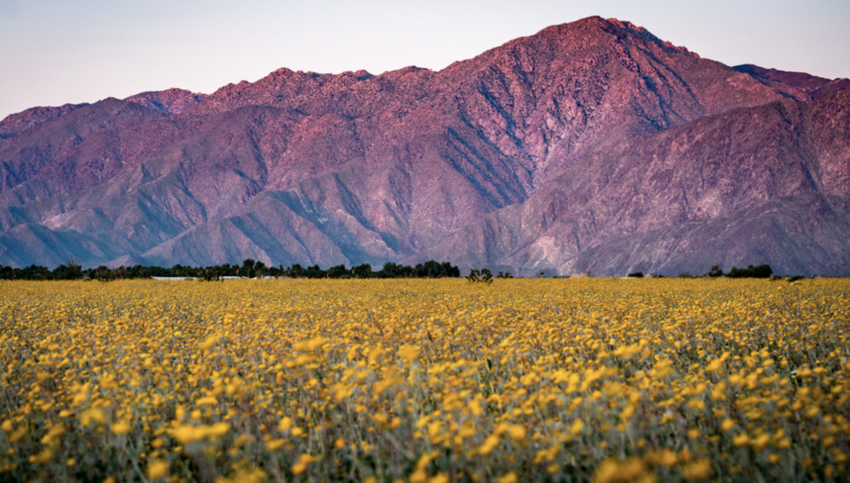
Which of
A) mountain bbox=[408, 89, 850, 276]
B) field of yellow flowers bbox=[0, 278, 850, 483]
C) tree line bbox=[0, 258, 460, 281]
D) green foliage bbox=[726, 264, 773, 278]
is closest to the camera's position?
field of yellow flowers bbox=[0, 278, 850, 483]

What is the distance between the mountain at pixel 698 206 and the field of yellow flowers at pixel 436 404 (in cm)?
10020

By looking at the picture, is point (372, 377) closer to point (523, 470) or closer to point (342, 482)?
point (342, 482)

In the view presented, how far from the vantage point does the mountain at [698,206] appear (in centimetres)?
10500

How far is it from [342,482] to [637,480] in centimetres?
290

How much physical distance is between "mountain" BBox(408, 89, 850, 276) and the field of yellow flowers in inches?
3945

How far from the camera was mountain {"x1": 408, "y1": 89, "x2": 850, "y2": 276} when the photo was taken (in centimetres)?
10500

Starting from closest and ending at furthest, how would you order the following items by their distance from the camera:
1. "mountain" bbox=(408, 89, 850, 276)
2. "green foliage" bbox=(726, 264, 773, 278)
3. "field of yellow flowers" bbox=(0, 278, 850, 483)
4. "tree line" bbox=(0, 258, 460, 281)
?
"field of yellow flowers" bbox=(0, 278, 850, 483) → "green foliage" bbox=(726, 264, 773, 278) → "tree line" bbox=(0, 258, 460, 281) → "mountain" bbox=(408, 89, 850, 276)

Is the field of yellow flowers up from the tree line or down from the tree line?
up

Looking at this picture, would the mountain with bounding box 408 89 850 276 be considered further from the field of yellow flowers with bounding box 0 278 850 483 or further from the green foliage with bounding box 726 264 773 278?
the field of yellow flowers with bounding box 0 278 850 483

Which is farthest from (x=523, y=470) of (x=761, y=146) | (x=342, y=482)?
(x=761, y=146)

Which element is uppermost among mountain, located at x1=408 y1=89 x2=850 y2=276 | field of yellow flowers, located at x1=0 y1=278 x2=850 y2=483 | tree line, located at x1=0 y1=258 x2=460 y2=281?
mountain, located at x1=408 y1=89 x2=850 y2=276

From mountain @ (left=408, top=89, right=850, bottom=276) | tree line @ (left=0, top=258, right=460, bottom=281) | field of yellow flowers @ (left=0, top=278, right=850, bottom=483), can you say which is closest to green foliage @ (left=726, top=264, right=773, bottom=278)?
tree line @ (left=0, top=258, right=460, bottom=281)

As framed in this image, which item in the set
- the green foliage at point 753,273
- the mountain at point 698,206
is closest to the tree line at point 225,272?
the green foliage at point 753,273

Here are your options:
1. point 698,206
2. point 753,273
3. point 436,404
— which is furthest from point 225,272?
point 698,206
